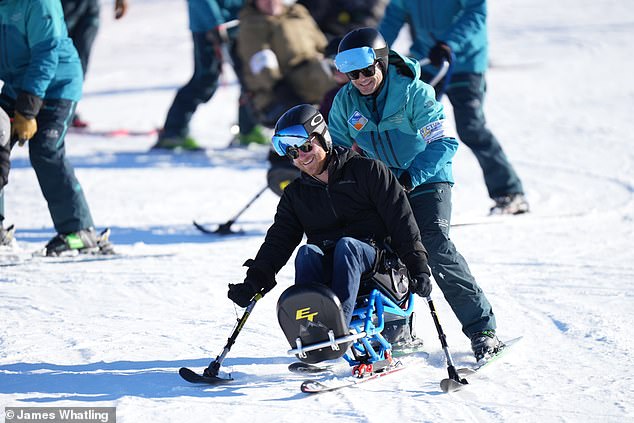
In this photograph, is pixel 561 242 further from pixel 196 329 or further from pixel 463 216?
pixel 196 329

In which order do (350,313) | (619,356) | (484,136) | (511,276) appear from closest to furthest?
(350,313), (619,356), (511,276), (484,136)

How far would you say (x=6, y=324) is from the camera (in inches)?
233

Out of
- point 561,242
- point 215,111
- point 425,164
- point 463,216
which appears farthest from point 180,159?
point 425,164

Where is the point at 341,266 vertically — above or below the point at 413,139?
below

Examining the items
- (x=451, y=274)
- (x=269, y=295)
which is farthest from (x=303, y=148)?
(x=269, y=295)

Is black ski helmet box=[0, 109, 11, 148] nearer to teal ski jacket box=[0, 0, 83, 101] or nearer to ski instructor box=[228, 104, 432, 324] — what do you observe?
teal ski jacket box=[0, 0, 83, 101]

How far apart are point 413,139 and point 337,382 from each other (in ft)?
4.45

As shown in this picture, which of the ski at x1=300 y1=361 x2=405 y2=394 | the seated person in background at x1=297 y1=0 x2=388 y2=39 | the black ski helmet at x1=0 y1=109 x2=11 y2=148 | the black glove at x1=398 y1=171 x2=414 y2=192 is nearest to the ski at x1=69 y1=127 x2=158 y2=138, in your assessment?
the seated person in background at x1=297 y1=0 x2=388 y2=39

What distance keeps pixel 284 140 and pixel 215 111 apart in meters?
9.22

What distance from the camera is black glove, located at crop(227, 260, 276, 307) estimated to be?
4.88 m

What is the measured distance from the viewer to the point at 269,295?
259 inches

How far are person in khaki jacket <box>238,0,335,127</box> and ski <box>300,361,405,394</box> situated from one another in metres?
5.49

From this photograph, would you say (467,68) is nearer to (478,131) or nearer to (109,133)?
(478,131)

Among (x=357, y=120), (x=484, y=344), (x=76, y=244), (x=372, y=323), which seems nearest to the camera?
(x=372, y=323)
